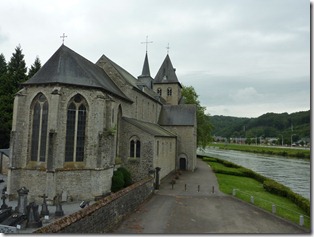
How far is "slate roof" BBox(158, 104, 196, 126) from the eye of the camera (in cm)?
3981

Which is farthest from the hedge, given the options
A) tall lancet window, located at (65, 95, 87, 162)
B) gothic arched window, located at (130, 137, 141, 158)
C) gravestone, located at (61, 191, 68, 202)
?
tall lancet window, located at (65, 95, 87, 162)

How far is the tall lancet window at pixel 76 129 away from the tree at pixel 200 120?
115 feet

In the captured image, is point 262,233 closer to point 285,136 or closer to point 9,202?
point 9,202

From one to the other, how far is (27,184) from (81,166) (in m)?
4.03

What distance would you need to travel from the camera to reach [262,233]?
41.9 feet

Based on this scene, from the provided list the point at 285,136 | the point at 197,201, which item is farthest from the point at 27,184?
the point at 285,136

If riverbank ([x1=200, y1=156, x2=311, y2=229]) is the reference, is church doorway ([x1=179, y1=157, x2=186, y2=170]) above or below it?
above

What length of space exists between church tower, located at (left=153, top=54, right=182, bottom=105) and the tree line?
22407 mm

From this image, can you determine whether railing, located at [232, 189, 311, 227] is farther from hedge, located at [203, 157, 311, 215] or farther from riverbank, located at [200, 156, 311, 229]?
hedge, located at [203, 157, 311, 215]

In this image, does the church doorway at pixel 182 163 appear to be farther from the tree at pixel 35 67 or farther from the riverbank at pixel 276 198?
the tree at pixel 35 67

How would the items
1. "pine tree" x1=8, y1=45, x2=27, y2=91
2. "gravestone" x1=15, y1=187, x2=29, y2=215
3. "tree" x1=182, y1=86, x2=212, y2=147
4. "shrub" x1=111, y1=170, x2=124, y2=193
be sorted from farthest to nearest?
"tree" x1=182, y1=86, x2=212, y2=147 → "pine tree" x1=8, y1=45, x2=27, y2=91 → "shrub" x1=111, y1=170, x2=124, y2=193 → "gravestone" x1=15, y1=187, x2=29, y2=215

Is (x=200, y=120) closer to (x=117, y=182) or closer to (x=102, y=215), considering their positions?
(x=117, y=182)

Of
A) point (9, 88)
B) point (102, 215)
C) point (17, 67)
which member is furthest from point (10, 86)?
point (102, 215)

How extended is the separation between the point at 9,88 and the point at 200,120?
34.2 metres
